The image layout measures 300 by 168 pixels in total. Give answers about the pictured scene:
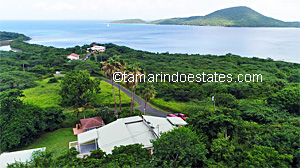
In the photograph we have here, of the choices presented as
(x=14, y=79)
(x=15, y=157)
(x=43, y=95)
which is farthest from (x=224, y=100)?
(x=14, y=79)

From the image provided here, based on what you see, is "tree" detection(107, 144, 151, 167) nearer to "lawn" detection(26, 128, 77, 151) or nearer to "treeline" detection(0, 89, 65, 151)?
"lawn" detection(26, 128, 77, 151)

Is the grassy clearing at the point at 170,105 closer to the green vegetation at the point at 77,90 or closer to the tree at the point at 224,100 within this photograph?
the tree at the point at 224,100

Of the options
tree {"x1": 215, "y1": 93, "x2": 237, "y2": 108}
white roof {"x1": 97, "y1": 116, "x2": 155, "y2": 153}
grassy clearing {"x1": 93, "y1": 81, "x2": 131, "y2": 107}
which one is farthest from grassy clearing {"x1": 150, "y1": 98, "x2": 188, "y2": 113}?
white roof {"x1": 97, "y1": 116, "x2": 155, "y2": 153}

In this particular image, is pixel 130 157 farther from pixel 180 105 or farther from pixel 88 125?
pixel 180 105

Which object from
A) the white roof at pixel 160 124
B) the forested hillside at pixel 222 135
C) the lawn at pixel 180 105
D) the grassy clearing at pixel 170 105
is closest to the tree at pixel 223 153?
the forested hillside at pixel 222 135

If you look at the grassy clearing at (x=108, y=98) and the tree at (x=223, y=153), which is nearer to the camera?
the tree at (x=223, y=153)
